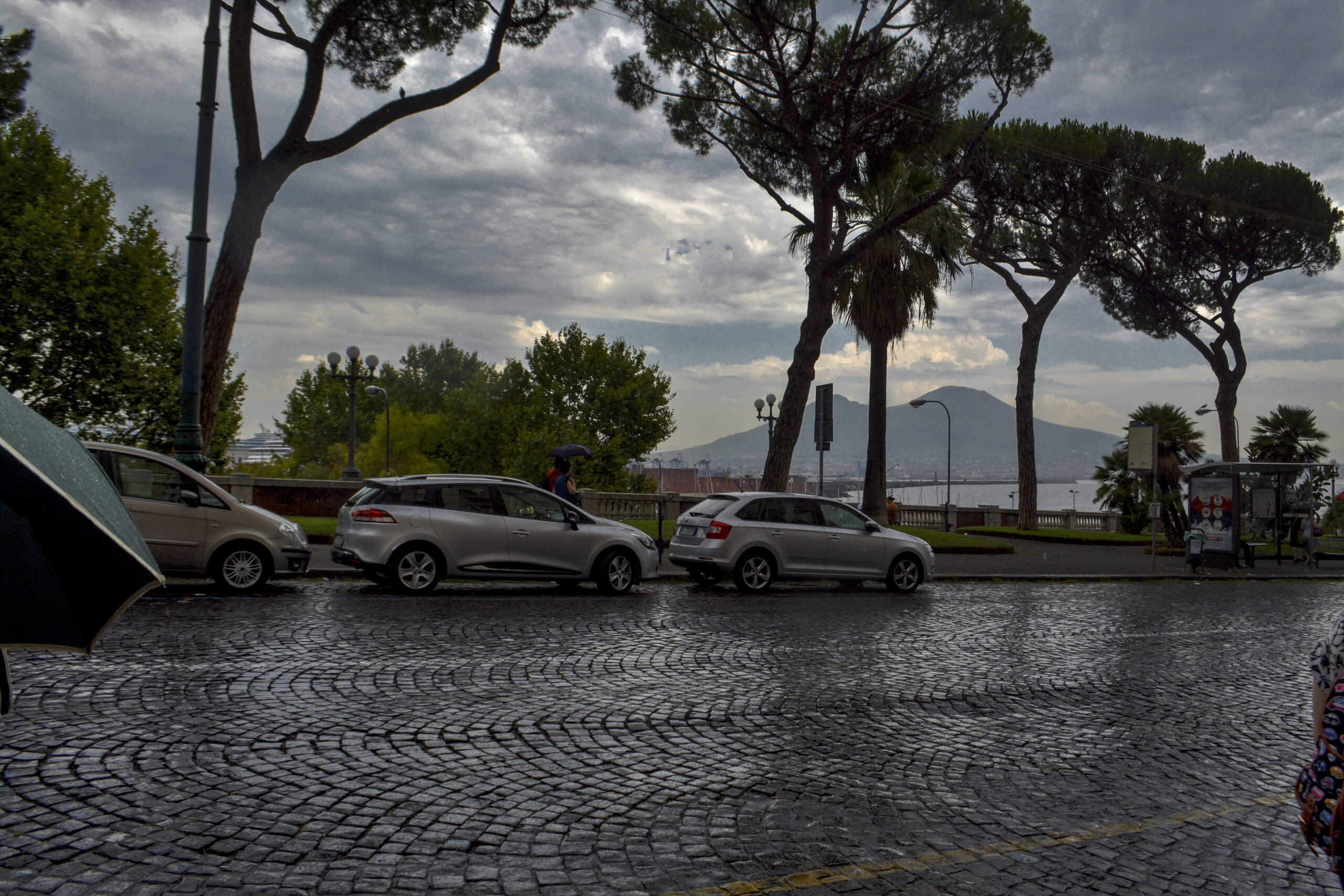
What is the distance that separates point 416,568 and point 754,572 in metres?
4.67

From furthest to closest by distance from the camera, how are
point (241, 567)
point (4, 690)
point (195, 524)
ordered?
point (241, 567)
point (195, 524)
point (4, 690)

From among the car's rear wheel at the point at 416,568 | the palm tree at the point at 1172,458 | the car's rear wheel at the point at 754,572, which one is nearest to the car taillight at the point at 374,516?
the car's rear wheel at the point at 416,568

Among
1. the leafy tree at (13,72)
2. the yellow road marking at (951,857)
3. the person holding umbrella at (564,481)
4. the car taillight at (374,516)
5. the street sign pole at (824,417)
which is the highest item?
the leafy tree at (13,72)

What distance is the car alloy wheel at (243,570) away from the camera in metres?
11.0

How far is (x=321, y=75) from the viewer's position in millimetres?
16703

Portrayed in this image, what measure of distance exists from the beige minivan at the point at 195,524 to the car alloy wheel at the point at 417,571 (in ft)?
4.19

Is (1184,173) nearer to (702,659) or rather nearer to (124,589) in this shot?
(702,659)

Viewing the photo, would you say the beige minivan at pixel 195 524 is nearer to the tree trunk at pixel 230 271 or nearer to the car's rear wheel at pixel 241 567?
the car's rear wheel at pixel 241 567

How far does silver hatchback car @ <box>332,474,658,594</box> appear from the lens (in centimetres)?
1148

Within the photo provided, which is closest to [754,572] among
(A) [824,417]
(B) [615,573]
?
(B) [615,573]

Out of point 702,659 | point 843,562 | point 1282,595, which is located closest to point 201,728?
point 702,659

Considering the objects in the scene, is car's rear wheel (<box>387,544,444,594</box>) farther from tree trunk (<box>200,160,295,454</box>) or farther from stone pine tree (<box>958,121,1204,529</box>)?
stone pine tree (<box>958,121,1204,529</box>)

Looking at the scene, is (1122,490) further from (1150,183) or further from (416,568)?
(416,568)

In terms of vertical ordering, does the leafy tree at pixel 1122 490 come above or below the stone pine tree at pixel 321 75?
below
